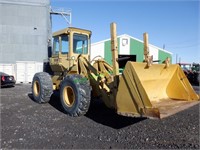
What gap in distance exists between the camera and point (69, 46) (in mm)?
7598

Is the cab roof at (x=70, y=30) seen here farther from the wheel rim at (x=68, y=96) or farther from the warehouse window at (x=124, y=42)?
the warehouse window at (x=124, y=42)

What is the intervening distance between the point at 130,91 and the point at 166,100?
178cm

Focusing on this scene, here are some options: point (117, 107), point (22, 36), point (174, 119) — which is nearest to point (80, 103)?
point (117, 107)

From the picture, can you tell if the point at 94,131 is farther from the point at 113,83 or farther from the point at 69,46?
the point at 69,46

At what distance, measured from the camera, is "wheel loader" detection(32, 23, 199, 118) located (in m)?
4.99

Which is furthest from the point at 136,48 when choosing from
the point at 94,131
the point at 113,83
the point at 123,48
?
the point at 94,131

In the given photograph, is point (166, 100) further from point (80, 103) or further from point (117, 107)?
point (80, 103)

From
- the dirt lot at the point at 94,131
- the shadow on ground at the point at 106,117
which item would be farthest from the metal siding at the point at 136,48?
the dirt lot at the point at 94,131

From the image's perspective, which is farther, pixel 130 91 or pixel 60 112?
pixel 60 112

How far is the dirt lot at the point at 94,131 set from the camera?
4.49 metres

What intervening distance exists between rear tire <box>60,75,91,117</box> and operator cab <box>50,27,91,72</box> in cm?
112

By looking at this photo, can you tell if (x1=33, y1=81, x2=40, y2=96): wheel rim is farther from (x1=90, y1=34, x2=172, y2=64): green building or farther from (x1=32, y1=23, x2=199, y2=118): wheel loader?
(x1=90, y1=34, x2=172, y2=64): green building

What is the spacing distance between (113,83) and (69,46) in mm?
2546

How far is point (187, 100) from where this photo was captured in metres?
6.32
